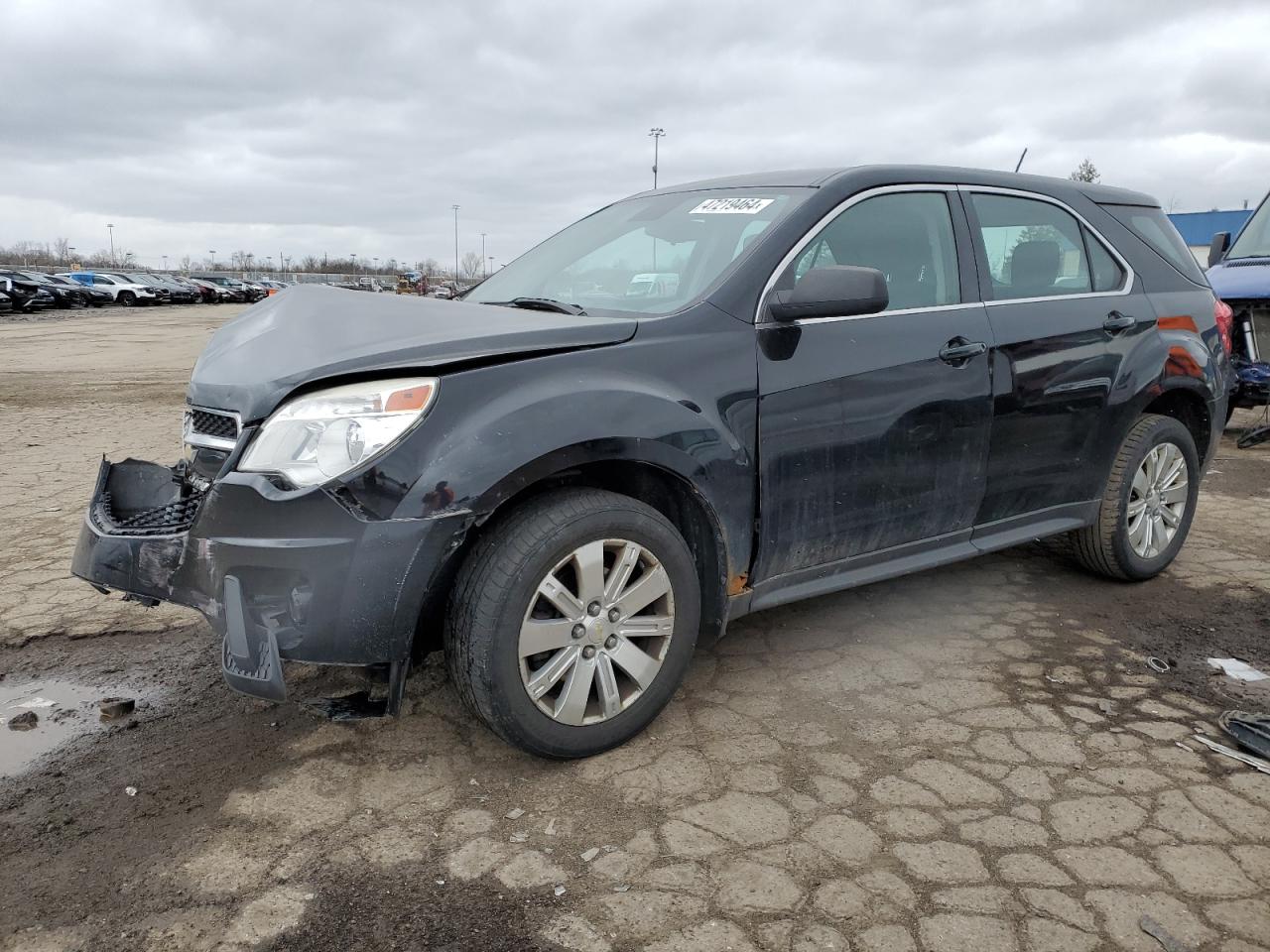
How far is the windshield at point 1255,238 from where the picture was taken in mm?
8750

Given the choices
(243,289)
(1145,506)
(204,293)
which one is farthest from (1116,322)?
(243,289)

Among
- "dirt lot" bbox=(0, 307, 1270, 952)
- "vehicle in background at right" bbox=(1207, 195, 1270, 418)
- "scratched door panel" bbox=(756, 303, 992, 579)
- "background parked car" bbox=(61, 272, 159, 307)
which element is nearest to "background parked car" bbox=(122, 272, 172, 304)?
"background parked car" bbox=(61, 272, 159, 307)

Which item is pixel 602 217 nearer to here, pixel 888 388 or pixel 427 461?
pixel 888 388

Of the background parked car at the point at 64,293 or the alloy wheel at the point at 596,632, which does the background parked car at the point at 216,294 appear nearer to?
the background parked car at the point at 64,293

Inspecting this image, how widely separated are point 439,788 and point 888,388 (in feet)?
6.28

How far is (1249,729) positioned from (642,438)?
2084 mm

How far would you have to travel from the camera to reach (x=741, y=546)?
3.00 meters

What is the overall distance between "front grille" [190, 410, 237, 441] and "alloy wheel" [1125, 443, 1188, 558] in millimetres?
3615

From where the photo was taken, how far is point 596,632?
8.93ft

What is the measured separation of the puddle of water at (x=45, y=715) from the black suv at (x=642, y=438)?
0.65 metres

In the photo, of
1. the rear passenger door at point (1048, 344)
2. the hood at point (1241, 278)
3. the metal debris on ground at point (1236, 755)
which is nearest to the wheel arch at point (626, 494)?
the rear passenger door at point (1048, 344)

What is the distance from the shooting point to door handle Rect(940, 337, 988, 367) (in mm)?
3373

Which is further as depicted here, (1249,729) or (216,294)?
(216,294)

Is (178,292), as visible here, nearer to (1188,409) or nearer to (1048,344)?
(1188,409)
